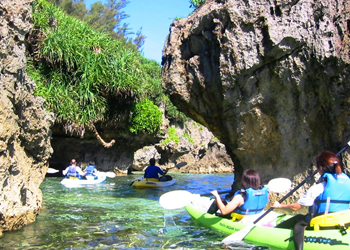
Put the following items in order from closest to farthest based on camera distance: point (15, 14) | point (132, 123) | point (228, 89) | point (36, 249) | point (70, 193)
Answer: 1. point (36, 249)
2. point (15, 14)
3. point (228, 89)
4. point (70, 193)
5. point (132, 123)

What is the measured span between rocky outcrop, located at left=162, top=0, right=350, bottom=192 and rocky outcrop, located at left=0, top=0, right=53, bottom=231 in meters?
4.06

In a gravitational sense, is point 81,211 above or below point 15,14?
below

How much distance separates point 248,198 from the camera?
19.8ft

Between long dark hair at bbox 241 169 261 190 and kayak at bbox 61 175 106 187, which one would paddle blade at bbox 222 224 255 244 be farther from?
kayak at bbox 61 175 106 187

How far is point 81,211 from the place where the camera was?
28.0 feet

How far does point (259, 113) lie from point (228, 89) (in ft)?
2.93

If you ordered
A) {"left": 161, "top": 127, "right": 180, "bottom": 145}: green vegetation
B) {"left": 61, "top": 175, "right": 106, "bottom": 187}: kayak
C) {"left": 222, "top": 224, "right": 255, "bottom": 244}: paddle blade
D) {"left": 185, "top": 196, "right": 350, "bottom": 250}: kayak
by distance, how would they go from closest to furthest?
{"left": 185, "top": 196, "right": 350, "bottom": 250}: kayak
{"left": 222, "top": 224, "right": 255, "bottom": 244}: paddle blade
{"left": 61, "top": 175, "right": 106, "bottom": 187}: kayak
{"left": 161, "top": 127, "right": 180, "bottom": 145}: green vegetation

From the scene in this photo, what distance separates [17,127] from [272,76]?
5.15 meters

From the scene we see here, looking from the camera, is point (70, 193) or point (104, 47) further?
point (104, 47)

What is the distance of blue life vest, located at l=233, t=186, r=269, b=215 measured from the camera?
598cm

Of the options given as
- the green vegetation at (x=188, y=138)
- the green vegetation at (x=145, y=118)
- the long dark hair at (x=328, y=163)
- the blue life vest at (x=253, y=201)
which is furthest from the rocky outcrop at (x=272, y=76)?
the green vegetation at (x=188, y=138)

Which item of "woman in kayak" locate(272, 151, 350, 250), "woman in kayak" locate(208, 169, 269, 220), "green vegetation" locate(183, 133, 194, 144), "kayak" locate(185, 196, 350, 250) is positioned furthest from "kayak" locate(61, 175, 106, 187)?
"green vegetation" locate(183, 133, 194, 144)

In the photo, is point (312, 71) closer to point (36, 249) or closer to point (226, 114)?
point (226, 114)

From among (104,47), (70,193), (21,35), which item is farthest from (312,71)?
(104,47)
